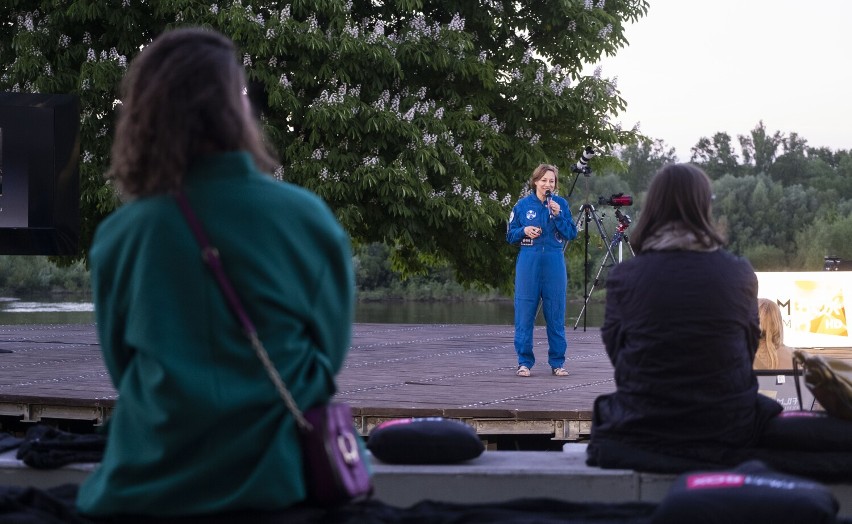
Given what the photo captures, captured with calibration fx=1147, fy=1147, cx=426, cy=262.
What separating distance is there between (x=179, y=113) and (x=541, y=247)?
259 inches

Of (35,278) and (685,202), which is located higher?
(685,202)

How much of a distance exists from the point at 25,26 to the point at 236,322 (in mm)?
13967

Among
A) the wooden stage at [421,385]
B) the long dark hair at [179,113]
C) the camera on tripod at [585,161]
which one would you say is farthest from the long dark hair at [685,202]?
the camera on tripod at [585,161]

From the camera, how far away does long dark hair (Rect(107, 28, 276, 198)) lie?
90.6 inches

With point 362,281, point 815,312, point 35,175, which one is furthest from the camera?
point 362,281

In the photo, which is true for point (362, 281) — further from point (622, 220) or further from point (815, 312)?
point (815, 312)

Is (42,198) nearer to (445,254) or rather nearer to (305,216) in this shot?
(445,254)

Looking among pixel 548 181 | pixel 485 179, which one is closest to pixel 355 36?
pixel 485 179

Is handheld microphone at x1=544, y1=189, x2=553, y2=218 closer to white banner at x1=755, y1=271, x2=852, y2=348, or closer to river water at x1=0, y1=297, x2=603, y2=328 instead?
white banner at x1=755, y1=271, x2=852, y2=348

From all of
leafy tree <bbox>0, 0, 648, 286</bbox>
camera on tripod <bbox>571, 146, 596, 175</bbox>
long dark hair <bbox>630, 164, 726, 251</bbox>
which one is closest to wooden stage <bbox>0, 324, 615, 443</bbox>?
camera on tripod <bbox>571, 146, 596, 175</bbox>

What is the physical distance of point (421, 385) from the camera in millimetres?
8398

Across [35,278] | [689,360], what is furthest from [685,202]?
[35,278]

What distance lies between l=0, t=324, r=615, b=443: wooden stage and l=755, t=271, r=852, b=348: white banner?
53.2 inches

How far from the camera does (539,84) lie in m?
15.9
